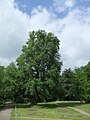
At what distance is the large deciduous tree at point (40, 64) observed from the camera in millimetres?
59625

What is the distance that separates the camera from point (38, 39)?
63.3 meters

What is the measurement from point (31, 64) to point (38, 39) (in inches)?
239

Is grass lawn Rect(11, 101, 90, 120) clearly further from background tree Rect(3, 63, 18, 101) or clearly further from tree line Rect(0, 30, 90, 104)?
background tree Rect(3, 63, 18, 101)

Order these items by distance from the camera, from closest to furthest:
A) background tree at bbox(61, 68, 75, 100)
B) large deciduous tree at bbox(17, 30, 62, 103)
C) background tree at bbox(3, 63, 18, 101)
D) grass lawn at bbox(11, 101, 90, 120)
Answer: grass lawn at bbox(11, 101, 90, 120), large deciduous tree at bbox(17, 30, 62, 103), background tree at bbox(3, 63, 18, 101), background tree at bbox(61, 68, 75, 100)

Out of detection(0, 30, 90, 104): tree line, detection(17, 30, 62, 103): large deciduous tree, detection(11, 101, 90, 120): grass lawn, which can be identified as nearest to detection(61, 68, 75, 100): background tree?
detection(0, 30, 90, 104): tree line

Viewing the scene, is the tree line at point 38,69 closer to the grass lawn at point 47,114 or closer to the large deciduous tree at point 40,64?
the large deciduous tree at point 40,64

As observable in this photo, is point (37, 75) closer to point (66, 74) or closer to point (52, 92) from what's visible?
point (52, 92)

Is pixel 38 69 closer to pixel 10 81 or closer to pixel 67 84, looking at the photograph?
pixel 10 81

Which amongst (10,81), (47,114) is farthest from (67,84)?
(47,114)

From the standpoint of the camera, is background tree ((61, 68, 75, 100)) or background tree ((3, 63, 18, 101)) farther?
background tree ((61, 68, 75, 100))

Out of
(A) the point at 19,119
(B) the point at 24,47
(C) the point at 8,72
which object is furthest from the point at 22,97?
(A) the point at 19,119

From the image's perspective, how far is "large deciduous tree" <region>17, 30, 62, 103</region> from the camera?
196 ft

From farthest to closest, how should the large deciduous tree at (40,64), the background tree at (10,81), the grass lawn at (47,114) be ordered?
the background tree at (10,81) < the large deciduous tree at (40,64) < the grass lawn at (47,114)

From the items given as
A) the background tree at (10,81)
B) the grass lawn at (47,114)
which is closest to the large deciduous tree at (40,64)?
the background tree at (10,81)
